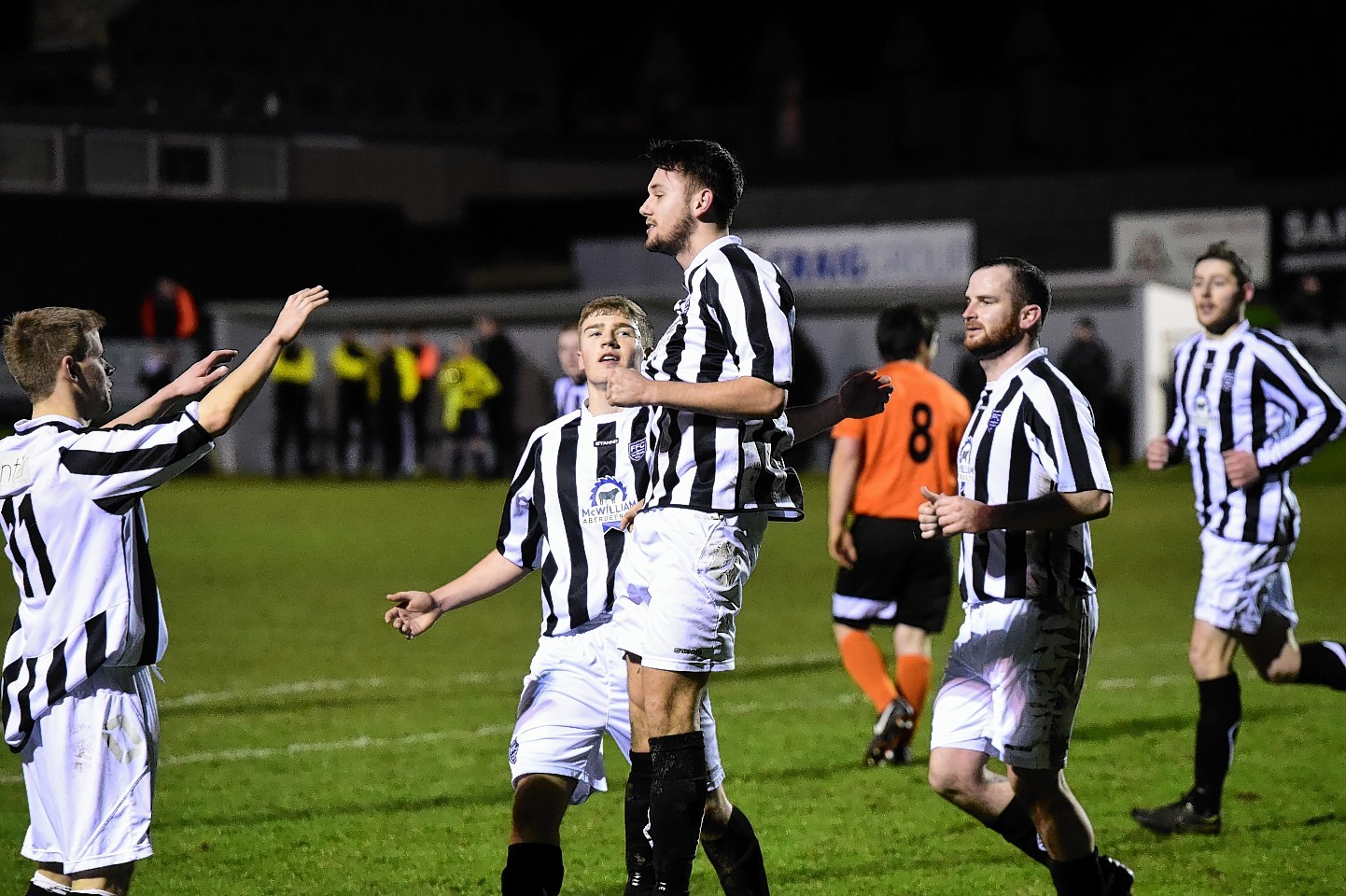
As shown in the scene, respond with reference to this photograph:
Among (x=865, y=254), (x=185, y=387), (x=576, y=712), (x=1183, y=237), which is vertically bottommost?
(x=576, y=712)

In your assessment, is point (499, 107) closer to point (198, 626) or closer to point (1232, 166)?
point (1232, 166)

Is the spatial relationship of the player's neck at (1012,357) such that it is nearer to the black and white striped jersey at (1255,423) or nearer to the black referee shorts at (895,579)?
the black and white striped jersey at (1255,423)

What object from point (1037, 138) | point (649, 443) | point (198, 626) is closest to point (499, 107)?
point (1037, 138)

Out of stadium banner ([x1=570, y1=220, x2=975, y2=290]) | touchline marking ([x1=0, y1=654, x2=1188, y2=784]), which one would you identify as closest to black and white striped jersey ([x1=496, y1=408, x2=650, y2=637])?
touchline marking ([x1=0, y1=654, x2=1188, y2=784])

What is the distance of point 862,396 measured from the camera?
4262mm

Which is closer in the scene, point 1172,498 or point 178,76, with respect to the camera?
point 1172,498

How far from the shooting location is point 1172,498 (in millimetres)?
20188

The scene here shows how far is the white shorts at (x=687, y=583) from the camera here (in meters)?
4.00

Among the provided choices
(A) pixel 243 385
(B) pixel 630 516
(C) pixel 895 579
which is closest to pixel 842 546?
(C) pixel 895 579

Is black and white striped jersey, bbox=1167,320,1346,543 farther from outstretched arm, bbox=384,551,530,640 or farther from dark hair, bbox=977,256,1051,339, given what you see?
outstretched arm, bbox=384,551,530,640

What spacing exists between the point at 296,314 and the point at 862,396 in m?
1.45

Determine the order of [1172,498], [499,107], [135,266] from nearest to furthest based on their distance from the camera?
1. [1172,498]
2. [135,266]
3. [499,107]

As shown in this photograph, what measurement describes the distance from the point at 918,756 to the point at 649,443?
11.8 feet

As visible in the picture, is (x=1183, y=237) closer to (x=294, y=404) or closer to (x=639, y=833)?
(x=294, y=404)
